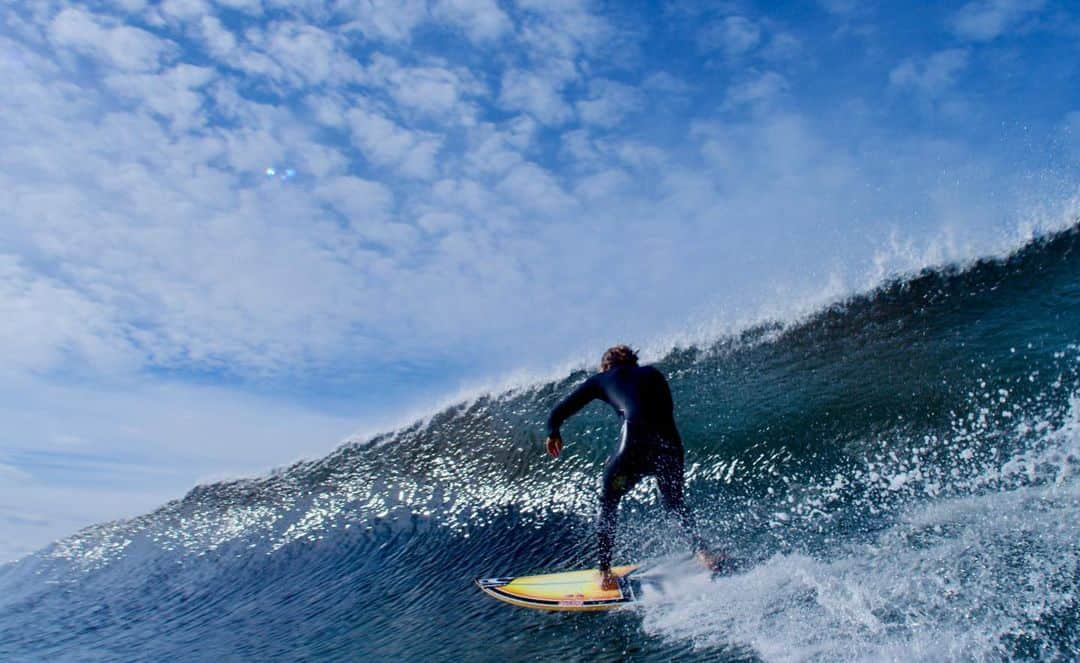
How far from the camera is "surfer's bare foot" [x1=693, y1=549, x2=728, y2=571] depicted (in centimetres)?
431

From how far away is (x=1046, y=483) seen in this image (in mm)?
4422

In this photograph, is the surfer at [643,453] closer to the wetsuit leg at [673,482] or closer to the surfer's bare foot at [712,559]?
the wetsuit leg at [673,482]

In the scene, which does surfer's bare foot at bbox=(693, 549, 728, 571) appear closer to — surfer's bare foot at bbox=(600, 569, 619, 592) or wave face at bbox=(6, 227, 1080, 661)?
wave face at bbox=(6, 227, 1080, 661)

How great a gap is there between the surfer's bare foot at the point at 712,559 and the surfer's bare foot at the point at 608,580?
65 cm

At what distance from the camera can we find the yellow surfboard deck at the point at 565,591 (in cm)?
437

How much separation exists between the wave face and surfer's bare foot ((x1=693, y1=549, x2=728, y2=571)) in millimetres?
203

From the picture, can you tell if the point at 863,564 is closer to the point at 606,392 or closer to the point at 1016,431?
the point at 606,392

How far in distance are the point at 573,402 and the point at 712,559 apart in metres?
1.61

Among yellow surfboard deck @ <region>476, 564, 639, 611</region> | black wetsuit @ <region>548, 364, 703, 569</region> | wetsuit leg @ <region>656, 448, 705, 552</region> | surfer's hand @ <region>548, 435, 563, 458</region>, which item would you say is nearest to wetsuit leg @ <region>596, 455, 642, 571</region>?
black wetsuit @ <region>548, 364, 703, 569</region>

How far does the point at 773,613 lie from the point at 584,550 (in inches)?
94.5

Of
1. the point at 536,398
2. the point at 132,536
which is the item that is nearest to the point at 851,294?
the point at 536,398

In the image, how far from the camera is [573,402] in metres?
5.10

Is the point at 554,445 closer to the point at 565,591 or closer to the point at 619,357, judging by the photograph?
the point at 619,357

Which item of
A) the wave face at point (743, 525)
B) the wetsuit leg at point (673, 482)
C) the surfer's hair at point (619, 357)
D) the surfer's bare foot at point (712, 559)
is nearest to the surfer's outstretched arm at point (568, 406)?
the surfer's hair at point (619, 357)
